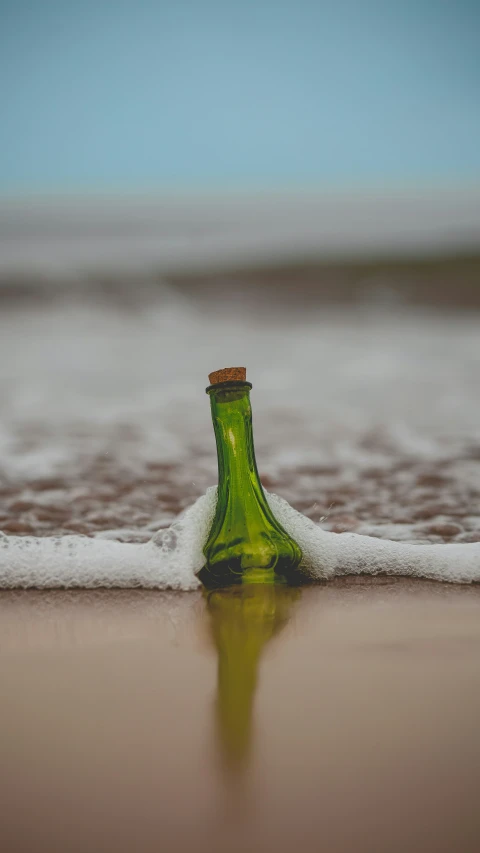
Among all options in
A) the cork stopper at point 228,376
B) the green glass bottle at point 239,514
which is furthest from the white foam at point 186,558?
the cork stopper at point 228,376

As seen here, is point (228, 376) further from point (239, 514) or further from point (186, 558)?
point (186, 558)

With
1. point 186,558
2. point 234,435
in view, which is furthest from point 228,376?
point 186,558

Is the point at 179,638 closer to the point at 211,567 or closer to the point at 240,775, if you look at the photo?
the point at 211,567

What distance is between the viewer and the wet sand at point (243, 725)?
0.41m

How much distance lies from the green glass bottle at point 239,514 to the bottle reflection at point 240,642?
0.08ft

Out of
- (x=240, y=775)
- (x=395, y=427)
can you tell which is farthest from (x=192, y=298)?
(x=240, y=775)

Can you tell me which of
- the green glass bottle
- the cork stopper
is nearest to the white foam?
the green glass bottle

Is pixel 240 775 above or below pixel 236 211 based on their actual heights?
below

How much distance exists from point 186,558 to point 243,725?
1.20ft

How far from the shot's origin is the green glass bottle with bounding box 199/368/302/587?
74cm

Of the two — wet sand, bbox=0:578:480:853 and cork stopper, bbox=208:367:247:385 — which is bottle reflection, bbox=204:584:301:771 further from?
cork stopper, bbox=208:367:247:385

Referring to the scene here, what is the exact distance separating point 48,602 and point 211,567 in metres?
0.22

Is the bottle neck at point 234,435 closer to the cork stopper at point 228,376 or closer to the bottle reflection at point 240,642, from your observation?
the cork stopper at point 228,376

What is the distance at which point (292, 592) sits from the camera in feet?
2.73
